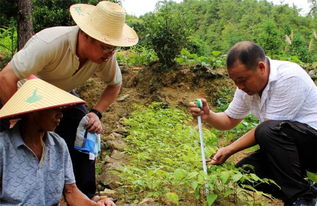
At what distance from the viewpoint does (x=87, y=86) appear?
7402 millimetres

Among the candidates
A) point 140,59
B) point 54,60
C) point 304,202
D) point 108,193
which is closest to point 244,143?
point 304,202

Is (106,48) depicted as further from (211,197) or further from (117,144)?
(117,144)

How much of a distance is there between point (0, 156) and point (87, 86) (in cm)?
537

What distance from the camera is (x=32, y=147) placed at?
2.26 m

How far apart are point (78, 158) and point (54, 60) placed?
788 millimetres

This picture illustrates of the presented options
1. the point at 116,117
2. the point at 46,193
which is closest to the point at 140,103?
the point at 116,117

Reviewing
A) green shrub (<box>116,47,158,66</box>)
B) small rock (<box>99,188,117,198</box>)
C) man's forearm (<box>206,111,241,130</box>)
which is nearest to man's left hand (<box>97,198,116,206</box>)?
small rock (<box>99,188,117,198</box>)

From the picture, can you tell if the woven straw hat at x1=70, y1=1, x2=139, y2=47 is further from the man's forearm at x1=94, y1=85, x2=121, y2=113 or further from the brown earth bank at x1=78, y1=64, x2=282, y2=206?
the brown earth bank at x1=78, y1=64, x2=282, y2=206

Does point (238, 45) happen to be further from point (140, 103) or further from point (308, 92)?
point (140, 103)

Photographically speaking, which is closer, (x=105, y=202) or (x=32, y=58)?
(x=105, y=202)

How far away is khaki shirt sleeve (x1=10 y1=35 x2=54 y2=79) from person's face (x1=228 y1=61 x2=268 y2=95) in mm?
1343

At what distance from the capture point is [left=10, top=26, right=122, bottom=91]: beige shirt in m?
2.66

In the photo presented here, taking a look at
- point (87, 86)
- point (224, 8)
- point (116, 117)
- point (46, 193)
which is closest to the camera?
point (46, 193)

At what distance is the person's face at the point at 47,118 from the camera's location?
2.14 metres
